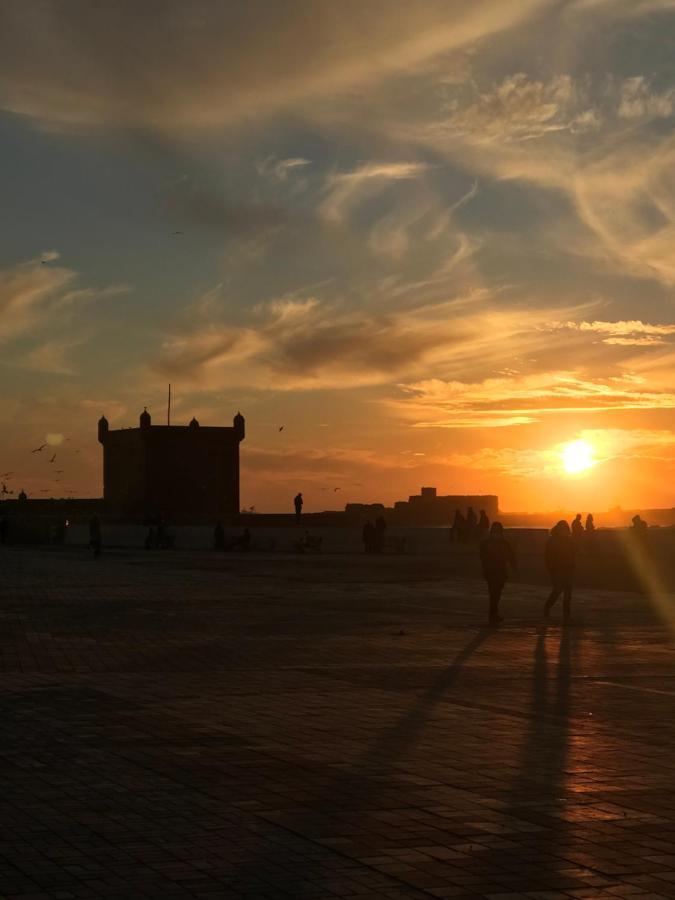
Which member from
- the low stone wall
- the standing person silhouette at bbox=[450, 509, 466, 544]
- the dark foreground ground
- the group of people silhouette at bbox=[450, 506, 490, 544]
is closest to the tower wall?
the low stone wall

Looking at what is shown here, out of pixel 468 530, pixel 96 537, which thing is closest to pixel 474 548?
pixel 468 530

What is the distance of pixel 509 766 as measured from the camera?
29.7 ft

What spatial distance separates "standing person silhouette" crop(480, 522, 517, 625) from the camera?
21406 millimetres

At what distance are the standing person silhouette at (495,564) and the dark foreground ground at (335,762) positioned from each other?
1.50 m

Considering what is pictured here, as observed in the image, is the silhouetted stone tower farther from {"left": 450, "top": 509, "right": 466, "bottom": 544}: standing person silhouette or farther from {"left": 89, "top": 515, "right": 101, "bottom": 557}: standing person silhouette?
{"left": 89, "top": 515, "right": 101, "bottom": 557}: standing person silhouette

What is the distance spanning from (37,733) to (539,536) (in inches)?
1889

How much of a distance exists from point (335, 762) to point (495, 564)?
1289cm

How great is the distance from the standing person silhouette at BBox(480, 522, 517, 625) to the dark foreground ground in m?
1.50

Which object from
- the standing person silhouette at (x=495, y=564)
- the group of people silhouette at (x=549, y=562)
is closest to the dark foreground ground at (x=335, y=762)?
the standing person silhouette at (x=495, y=564)

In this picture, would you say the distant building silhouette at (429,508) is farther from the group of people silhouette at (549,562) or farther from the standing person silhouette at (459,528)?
the group of people silhouette at (549,562)

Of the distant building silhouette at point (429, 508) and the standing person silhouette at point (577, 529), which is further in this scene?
the distant building silhouette at point (429, 508)

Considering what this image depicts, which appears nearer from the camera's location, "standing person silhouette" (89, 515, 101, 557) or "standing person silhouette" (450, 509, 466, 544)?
"standing person silhouette" (89, 515, 101, 557)

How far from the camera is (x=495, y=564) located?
2183cm

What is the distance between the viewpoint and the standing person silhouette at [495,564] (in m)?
21.4
